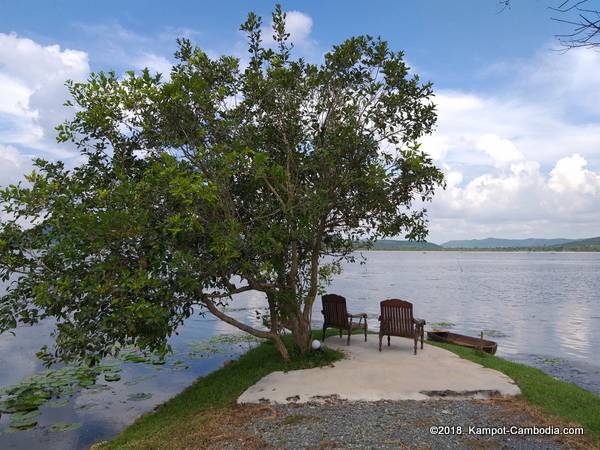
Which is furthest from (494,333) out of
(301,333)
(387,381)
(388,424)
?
(388,424)

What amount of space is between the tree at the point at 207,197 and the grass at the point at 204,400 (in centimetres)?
79

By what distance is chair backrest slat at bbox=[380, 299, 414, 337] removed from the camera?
529 inches

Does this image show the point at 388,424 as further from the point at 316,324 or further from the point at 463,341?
the point at 316,324

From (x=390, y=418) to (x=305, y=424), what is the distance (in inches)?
59.6

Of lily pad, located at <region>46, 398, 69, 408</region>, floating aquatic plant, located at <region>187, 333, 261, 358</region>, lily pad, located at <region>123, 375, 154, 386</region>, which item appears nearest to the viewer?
lily pad, located at <region>46, 398, 69, 408</region>

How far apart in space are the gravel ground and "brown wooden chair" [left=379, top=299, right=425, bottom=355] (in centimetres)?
413

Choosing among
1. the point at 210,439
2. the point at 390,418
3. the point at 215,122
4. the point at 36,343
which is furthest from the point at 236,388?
the point at 36,343

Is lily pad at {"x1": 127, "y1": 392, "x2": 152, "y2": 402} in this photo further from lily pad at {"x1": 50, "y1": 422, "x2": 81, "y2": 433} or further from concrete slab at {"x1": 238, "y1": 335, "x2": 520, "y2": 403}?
concrete slab at {"x1": 238, "y1": 335, "x2": 520, "y2": 403}

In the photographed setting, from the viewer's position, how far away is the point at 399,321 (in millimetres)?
13602

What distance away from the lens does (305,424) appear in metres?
8.27

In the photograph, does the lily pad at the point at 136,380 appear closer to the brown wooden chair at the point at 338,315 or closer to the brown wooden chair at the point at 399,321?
the brown wooden chair at the point at 338,315

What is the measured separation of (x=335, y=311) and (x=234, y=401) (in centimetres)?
530

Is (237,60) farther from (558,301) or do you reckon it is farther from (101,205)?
(558,301)

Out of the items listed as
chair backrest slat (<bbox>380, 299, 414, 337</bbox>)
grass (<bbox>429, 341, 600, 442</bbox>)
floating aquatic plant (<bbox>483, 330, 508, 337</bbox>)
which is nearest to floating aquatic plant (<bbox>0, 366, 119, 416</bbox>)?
chair backrest slat (<bbox>380, 299, 414, 337</bbox>)
